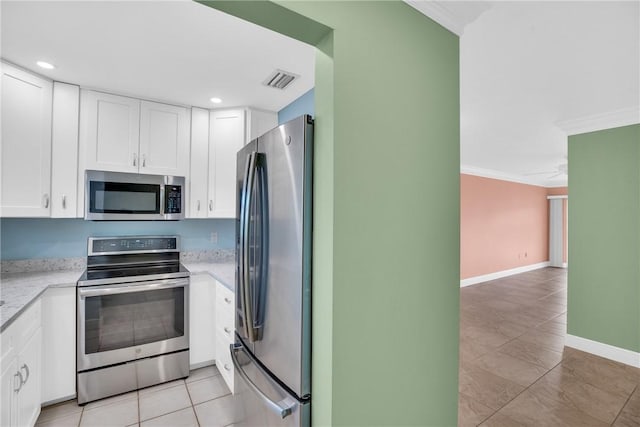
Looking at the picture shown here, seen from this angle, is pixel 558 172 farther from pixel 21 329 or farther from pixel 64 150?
pixel 21 329

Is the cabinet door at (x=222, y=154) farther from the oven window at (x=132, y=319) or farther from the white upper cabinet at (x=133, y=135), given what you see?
the oven window at (x=132, y=319)

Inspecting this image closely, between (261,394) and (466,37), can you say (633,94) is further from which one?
(261,394)

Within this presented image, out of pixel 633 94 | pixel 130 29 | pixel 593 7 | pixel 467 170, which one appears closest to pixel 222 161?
pixel 130 29

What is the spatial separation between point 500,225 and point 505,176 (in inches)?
49.2

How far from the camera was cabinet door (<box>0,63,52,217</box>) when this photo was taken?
82.8 inches

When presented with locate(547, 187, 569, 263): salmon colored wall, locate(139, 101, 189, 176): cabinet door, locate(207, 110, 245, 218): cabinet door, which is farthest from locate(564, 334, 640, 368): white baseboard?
locate(547, 187, 569, 263): salmon colored wall

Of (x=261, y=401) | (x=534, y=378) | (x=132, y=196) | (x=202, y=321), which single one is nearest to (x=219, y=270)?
(x=202, y=321)

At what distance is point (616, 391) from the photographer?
2.60 meters

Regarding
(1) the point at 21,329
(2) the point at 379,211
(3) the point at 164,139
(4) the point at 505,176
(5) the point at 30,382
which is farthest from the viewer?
(4) the point at 505,176

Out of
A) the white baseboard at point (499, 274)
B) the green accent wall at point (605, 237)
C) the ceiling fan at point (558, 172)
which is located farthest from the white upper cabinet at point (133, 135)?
the ceiling fan at point (558, 172)

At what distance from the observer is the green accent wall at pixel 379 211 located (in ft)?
3.64

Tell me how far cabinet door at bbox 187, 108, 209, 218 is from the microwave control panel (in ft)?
0.33

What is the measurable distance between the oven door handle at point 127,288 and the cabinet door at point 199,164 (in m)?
0.69

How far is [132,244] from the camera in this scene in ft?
9.47
